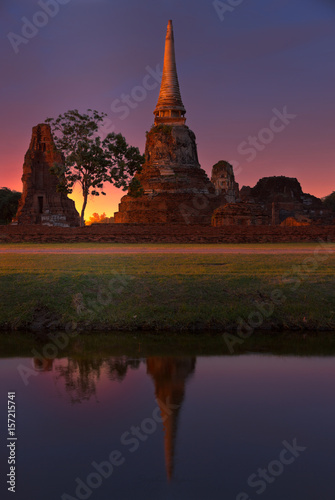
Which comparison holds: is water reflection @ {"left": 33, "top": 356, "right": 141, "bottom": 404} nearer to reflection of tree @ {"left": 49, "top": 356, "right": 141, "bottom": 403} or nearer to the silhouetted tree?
reflection of tree @ {"left": 49, "top": 356, "right": 141, "bottom": 403}

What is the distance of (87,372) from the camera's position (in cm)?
733

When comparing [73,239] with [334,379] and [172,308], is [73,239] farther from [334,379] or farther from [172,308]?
[334,379]

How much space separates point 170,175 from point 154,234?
19.4 m

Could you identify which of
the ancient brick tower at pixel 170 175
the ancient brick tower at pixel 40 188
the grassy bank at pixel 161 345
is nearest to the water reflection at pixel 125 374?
the grassy bank at pixel 161 345

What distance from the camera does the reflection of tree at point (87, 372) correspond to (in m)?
6.49

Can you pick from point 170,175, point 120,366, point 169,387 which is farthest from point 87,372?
point 170,175

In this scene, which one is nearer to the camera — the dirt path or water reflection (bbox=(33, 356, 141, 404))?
water reflection (bbox=(33, 356, 141, 404))

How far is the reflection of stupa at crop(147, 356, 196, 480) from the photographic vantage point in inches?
195

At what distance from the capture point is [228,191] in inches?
2330

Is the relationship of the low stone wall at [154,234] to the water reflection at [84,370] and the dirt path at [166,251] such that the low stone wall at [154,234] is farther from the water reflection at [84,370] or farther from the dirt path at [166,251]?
the water reflection at [84,370]

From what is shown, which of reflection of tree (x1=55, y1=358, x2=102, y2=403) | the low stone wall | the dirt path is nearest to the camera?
reflection of tree (x1=55, y1=358, x2=102, y2=403)

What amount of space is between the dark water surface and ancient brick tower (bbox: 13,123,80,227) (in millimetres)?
35889

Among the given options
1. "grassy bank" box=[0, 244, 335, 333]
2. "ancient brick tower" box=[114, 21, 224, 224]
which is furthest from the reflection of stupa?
"ancient brick tower" box=[114, 21, 224, 224]

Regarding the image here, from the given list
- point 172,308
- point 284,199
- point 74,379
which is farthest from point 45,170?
point 284,199
